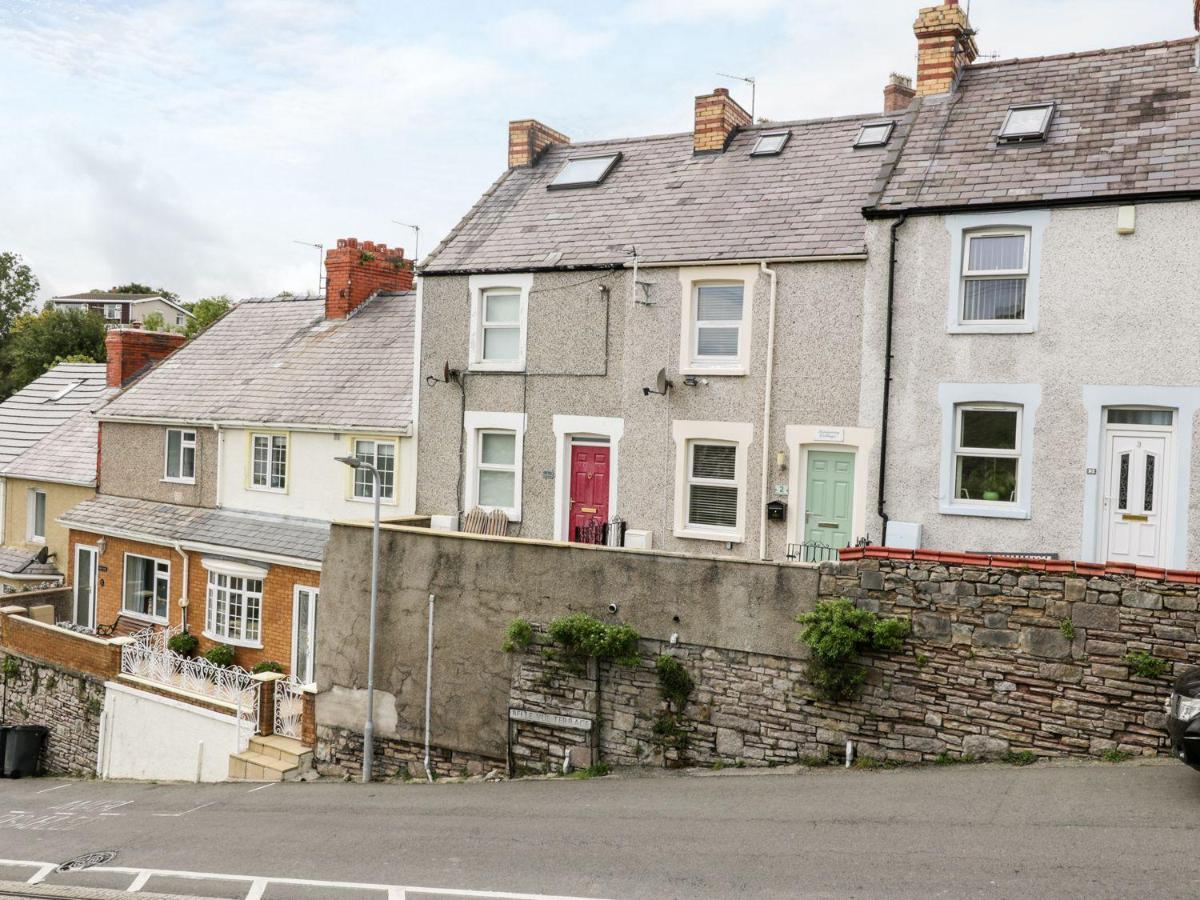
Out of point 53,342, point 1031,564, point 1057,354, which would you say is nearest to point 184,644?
point 1031,564

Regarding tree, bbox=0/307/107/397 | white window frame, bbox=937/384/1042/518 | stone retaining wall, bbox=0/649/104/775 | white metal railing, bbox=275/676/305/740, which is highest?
tree, bbox=0/307/107/397

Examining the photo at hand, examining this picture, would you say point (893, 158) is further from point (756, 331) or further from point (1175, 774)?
point (1175, 774)

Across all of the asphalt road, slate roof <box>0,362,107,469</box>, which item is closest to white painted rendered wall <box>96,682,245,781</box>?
the asphalt road

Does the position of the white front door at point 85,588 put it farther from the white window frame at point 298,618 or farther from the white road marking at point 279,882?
the white road marking at point 279,882

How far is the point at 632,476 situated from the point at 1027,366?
21.2 feet

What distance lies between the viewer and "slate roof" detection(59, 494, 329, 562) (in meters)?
23.2

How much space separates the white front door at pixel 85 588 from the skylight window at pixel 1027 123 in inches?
886

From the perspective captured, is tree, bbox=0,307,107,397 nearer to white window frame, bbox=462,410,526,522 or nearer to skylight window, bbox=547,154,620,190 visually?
skylight window, bbox=547,154,620,190

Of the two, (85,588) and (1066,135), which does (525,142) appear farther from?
(85,588)

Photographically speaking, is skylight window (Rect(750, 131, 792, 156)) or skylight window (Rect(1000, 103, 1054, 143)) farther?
skylight window (Rect(750, 131, 792, 156))

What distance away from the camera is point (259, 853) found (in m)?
13.1

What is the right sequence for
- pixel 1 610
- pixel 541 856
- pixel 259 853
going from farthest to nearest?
pixel 1 610
pixel 259 853
pixel 541 856

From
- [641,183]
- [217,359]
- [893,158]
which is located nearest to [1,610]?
[217,359]

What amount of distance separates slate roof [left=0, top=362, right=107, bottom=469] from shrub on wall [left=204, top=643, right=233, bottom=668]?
39.1 ft
